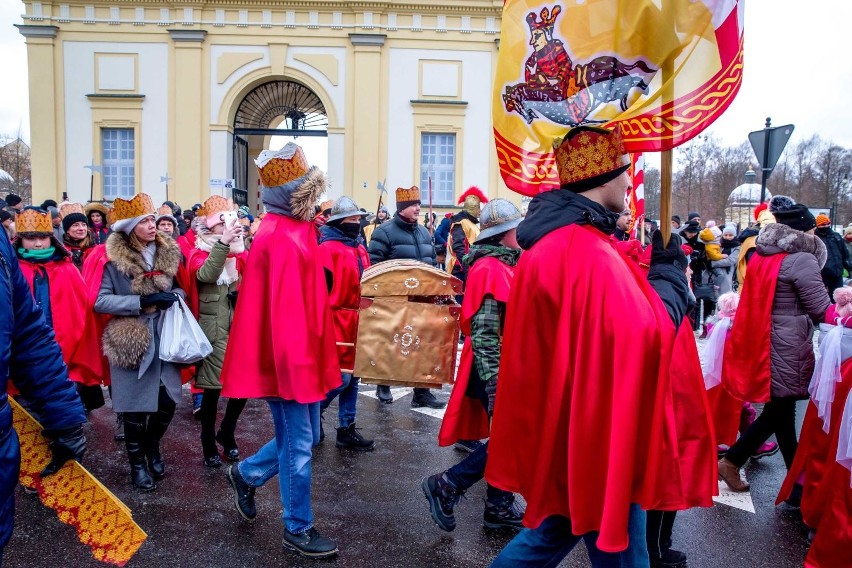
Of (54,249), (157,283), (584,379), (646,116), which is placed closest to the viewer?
(584,379)

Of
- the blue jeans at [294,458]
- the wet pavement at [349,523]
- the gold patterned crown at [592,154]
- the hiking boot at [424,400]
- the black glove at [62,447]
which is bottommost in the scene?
the wet pavement at [349,523]

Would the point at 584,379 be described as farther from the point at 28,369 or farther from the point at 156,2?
the point at 156,2

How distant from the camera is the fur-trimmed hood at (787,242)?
461cm

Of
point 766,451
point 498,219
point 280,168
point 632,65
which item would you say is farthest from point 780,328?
point 280,168

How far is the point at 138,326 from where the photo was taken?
4.71m

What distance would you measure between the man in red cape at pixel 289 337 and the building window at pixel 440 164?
19714 millimetres

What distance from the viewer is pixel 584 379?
2.31 m

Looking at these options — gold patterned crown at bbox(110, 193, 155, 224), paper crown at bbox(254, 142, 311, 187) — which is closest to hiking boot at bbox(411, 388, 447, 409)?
gold patterned crown at bbox(110, 193, 155, 224)

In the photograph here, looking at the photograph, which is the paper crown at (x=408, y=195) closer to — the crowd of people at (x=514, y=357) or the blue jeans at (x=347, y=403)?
the crowd of people at (x=514, y=357)

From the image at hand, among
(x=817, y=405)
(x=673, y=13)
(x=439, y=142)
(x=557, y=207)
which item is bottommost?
(x=817, y=405)

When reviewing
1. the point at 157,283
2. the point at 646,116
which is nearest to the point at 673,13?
the point at 646,116

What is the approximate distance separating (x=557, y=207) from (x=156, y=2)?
23.7 meters

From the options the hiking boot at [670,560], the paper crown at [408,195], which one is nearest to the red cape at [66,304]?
the paper crown at [408,195]

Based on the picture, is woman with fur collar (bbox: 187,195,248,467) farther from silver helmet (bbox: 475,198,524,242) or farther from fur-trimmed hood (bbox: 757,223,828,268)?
fur-trimmed hood (bbox: 757,223,828,268)
